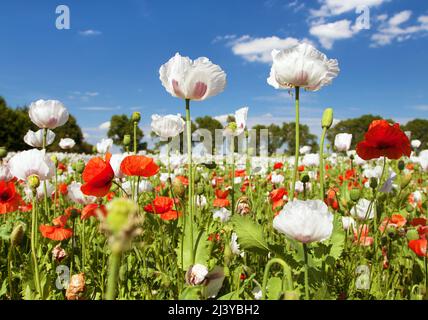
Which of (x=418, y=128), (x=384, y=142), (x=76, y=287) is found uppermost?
(x=418, y=128)

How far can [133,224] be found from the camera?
42cm

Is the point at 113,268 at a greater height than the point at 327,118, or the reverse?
the point at 327,118

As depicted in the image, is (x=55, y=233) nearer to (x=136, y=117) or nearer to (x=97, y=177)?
(x=97, y=177)

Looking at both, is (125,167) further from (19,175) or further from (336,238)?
(336,238)

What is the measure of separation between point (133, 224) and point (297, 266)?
103 centimetres

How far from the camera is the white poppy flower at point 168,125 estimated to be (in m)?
1.99

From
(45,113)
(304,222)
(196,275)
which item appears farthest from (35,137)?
(304,222)

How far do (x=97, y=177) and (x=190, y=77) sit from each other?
1.70ft

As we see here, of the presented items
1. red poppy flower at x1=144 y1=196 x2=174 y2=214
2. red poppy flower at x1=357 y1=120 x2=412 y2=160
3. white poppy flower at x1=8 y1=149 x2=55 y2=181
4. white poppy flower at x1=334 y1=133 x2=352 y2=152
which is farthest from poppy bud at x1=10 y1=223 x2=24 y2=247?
white poppy flower at x1=334 y1=133 x2=352 y2=152

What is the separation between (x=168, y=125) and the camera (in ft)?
6.60

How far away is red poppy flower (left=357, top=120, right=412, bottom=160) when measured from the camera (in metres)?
1.65

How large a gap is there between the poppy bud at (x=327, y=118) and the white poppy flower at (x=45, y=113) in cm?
128

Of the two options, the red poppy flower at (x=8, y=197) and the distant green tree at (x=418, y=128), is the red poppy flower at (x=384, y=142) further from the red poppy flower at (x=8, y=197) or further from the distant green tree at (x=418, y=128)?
the distant green tree at (x=418, y=128)
